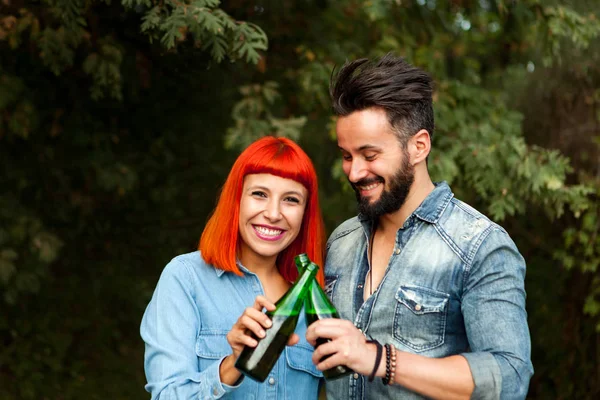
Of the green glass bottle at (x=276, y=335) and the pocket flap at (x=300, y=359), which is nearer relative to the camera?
the green glass bottle at (x=276, y=335)

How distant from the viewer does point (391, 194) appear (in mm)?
2508

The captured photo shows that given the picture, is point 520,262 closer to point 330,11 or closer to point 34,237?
point 34,237

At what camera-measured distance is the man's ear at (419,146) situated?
2.54 metres

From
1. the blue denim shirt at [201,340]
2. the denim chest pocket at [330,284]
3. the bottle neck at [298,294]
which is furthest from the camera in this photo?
the denim chest pocket at [330,284]

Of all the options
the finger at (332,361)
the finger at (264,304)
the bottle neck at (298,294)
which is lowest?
the finger at (332,361)

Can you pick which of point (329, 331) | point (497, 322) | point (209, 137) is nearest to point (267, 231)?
point (329, 331)

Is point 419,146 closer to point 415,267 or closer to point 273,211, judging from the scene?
point 415,267

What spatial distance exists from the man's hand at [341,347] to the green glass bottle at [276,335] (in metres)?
0.10

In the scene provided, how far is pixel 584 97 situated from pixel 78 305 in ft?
14.9

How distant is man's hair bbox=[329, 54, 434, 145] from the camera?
2.50m

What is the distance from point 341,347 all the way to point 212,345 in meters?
0.66

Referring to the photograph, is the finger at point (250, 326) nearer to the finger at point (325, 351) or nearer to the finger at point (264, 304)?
the finger at point (264, 304)

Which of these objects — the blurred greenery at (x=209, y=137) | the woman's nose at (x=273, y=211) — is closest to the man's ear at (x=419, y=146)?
the woman's nose at (x=273, y=211)

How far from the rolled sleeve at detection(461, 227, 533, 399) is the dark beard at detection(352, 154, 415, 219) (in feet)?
1.10
